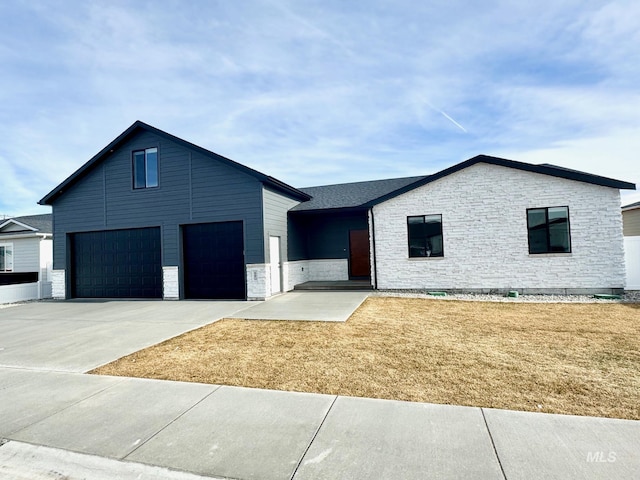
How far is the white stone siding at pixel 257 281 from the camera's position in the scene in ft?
41.1

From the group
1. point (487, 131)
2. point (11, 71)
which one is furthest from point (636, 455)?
point (11, 71)

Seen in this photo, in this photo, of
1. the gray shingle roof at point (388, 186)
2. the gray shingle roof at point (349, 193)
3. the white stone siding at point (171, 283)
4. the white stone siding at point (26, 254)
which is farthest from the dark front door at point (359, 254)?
the white stone siding at point (26, 254)

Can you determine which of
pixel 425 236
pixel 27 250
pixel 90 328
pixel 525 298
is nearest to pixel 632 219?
pixel 525 298

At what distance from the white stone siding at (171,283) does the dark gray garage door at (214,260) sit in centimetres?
34

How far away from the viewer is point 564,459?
9.05 feet

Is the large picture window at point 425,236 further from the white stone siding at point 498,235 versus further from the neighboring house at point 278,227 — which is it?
the white stone siding at point 498,235

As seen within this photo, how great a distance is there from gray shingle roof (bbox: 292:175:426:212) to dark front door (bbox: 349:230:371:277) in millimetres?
1742

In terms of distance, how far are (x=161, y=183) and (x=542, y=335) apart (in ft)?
46.4

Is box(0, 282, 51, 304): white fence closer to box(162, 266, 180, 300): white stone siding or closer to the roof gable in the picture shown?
the roof gable

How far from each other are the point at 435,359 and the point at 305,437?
300cm

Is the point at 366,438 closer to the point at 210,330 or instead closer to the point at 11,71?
the point at 210,330

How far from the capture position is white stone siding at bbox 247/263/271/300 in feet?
41.1

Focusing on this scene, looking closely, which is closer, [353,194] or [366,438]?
[366,438]

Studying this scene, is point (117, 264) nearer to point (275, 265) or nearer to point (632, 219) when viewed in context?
point (275, 265)
